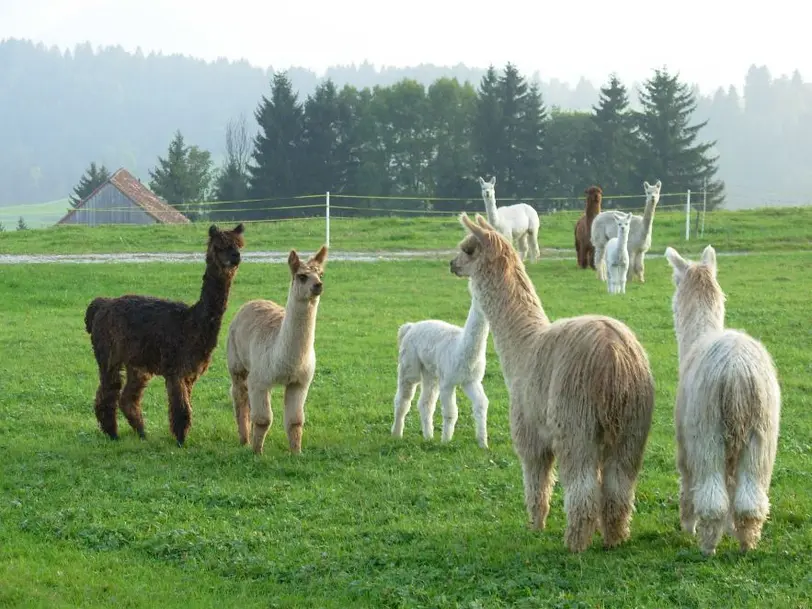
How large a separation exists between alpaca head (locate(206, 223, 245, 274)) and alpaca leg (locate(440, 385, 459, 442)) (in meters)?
2.17

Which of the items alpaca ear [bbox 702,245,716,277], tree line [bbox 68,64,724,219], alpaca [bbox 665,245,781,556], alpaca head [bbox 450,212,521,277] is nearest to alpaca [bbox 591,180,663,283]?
alpaca ear [bbox 702,245,716,277]

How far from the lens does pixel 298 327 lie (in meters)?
8.84

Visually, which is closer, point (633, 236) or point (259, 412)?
point (259, 412)

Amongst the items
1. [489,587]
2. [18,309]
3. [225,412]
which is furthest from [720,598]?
[18,309]

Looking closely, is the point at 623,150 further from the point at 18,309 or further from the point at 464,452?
the point at 464,452

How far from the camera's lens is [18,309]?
18.0m

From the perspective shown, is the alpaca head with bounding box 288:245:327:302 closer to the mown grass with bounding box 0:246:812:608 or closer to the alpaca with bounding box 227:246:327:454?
the alpaca with bounding box 227:246:327:454

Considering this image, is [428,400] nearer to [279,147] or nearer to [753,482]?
[753,482]

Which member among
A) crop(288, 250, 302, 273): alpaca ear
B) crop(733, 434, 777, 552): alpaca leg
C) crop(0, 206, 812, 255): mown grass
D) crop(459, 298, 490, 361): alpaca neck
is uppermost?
crop(288, 250, 302, 273): alpaca ear

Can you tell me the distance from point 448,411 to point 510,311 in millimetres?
2664

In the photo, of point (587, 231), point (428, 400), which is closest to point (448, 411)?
point (428, 400)

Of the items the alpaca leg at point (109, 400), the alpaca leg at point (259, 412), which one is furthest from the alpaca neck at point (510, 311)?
the alpaca leg at point (109, 400)

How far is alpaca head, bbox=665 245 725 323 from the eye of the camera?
22.1 ft

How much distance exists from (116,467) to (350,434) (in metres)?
2.14
